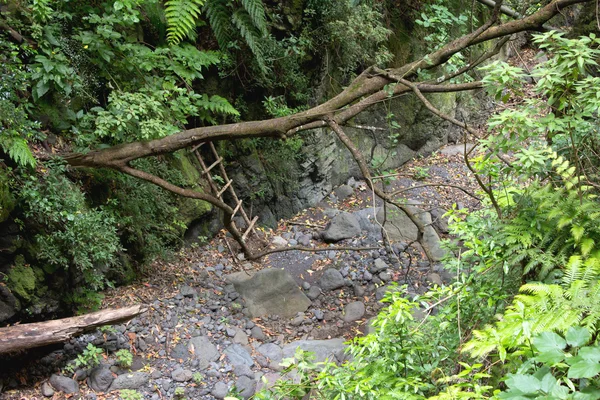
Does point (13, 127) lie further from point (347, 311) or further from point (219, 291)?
point (347, 311)

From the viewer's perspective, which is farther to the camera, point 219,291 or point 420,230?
point 219,291

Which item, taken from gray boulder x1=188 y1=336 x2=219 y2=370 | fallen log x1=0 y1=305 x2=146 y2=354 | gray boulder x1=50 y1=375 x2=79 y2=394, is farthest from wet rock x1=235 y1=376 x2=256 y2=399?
gray boulder x1=50 y1=375 x2=79 y2=394

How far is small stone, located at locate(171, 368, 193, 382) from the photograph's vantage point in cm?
417

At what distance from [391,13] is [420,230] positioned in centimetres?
494

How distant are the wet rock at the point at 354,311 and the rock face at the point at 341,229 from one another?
1329 mm

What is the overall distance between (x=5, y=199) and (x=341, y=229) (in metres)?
4.44

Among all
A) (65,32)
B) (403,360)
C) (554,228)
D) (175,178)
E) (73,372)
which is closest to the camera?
(403,360)

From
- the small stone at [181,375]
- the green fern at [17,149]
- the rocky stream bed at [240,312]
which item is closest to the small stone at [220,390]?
the rocky stream bed at [240,312]

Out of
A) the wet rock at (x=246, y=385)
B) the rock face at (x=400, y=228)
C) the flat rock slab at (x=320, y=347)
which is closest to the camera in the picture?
the wet rock at (x=246, y=385)

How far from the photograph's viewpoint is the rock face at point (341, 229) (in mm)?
6867

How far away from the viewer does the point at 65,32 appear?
4453mm

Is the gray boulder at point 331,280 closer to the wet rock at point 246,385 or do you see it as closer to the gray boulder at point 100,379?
the wet rock at point 246,385

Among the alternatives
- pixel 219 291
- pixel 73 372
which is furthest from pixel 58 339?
pixel 219 291

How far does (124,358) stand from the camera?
408 cm
